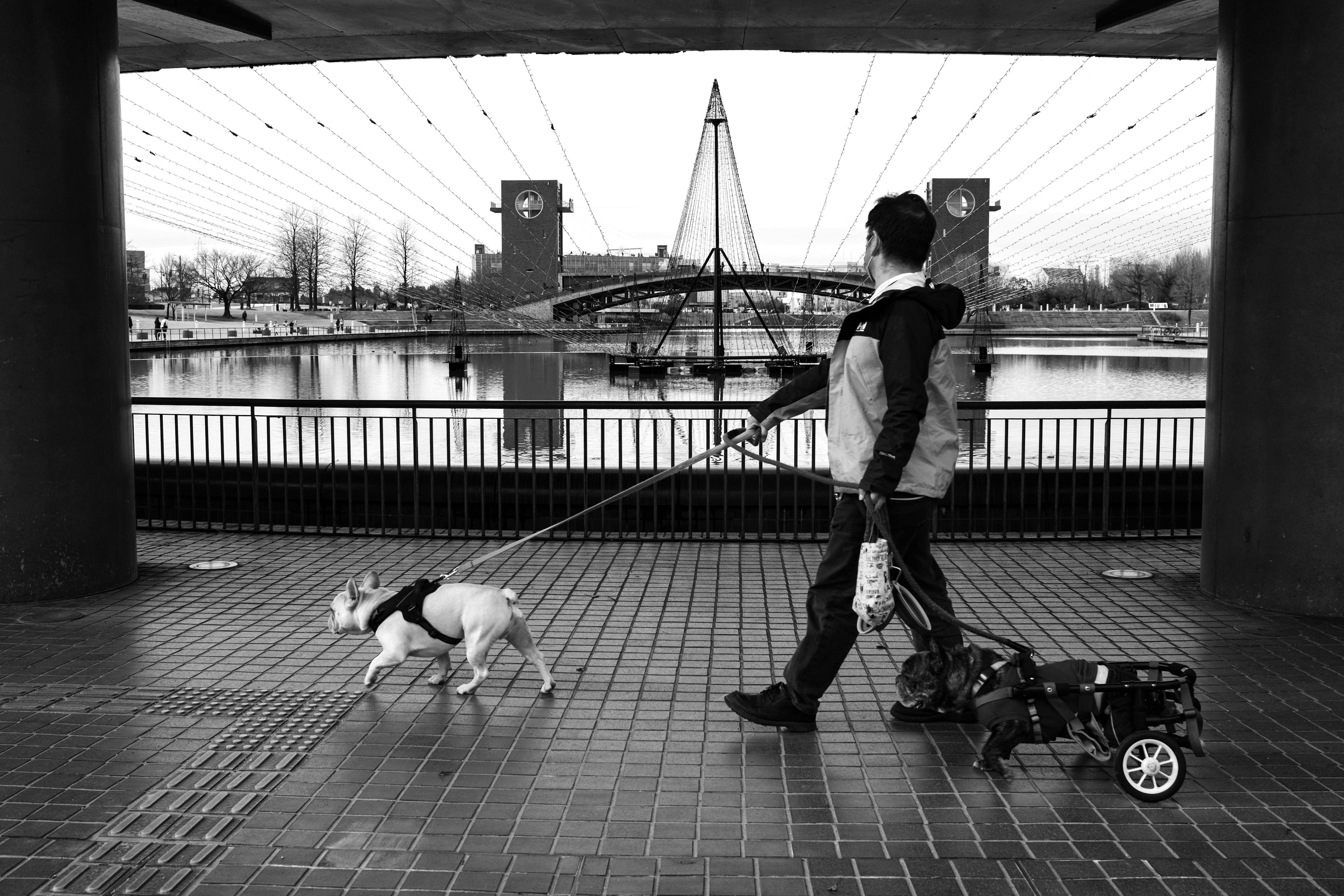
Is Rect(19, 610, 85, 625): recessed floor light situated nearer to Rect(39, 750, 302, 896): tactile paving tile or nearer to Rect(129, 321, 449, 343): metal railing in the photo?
Rect(39, 750, 302, 896): tactile paving tile

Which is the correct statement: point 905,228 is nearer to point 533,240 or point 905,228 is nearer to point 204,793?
point 204,793

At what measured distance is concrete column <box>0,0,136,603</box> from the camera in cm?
700

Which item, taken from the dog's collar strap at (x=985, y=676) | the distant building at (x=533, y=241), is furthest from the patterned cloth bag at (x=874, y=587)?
the distant building at (x=533, y=241)

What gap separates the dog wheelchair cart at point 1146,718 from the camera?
4.05 meters

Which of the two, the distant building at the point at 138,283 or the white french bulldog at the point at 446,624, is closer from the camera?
the white french bulldog at the point at 446,624

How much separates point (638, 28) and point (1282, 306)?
209 inches

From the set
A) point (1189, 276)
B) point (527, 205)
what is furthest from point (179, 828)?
point (1189, 276)

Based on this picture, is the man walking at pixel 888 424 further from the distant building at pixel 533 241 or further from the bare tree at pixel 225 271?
the bare tree at pixel 225 271

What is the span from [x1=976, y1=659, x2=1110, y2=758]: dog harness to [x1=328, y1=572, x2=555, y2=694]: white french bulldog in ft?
6.68

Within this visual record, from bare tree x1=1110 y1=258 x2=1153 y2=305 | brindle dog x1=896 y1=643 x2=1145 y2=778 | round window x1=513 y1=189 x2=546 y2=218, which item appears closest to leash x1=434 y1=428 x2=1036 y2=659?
brindle dog x1=896 y1=643 x2=1145 y2=778

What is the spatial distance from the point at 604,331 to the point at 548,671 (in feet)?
196

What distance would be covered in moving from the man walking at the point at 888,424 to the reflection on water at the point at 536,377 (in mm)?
17624

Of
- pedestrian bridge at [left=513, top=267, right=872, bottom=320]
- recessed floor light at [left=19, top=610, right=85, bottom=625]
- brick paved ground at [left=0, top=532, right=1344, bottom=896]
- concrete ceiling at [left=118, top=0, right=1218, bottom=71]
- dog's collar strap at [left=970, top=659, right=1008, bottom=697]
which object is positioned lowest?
brick paved ground at [left=0, top=532, right=1344, bottom=896]

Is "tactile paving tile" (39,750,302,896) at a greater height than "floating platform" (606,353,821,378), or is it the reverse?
"floating platform" (606,353,821,378)
